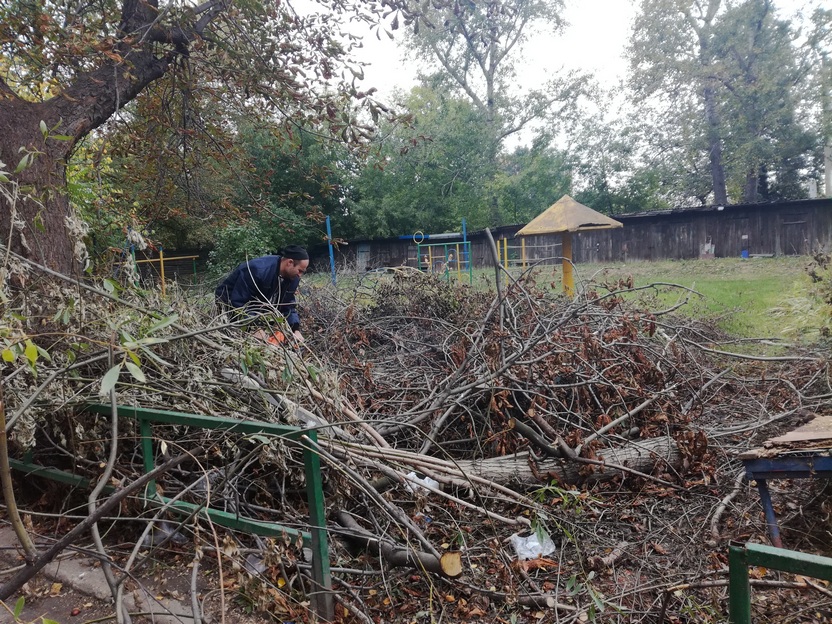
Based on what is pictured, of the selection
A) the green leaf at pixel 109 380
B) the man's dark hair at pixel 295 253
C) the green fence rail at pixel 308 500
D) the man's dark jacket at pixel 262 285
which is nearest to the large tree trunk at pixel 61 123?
the man's dark jacket at pixel 262 285

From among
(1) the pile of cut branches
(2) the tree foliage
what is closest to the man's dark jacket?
(1) the pile of cut branches

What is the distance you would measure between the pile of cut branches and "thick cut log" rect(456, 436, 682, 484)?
15 mm

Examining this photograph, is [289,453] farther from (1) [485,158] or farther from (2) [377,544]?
(1) [485,158]

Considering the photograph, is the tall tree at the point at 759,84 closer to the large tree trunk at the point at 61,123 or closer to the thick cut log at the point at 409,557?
the large tree trunk at the point at 61,123

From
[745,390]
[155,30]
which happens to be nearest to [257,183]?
[155,30]

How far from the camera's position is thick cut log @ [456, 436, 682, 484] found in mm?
3613

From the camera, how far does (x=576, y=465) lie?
147 inches

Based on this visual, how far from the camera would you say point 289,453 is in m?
2.76

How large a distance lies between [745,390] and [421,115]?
29885 mm

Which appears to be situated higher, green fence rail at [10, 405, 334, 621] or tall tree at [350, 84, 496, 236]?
tall tree at [350, 84, 496, 236]

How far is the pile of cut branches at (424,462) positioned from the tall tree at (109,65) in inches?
42.6

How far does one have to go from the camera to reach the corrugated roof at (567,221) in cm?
927

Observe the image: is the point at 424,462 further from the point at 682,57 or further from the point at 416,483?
the point at 682,57

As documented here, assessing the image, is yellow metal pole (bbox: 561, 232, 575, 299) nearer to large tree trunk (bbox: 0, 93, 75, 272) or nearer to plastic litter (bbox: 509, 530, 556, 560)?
plastic litter (bbox: 509, 530, 556, 560)
